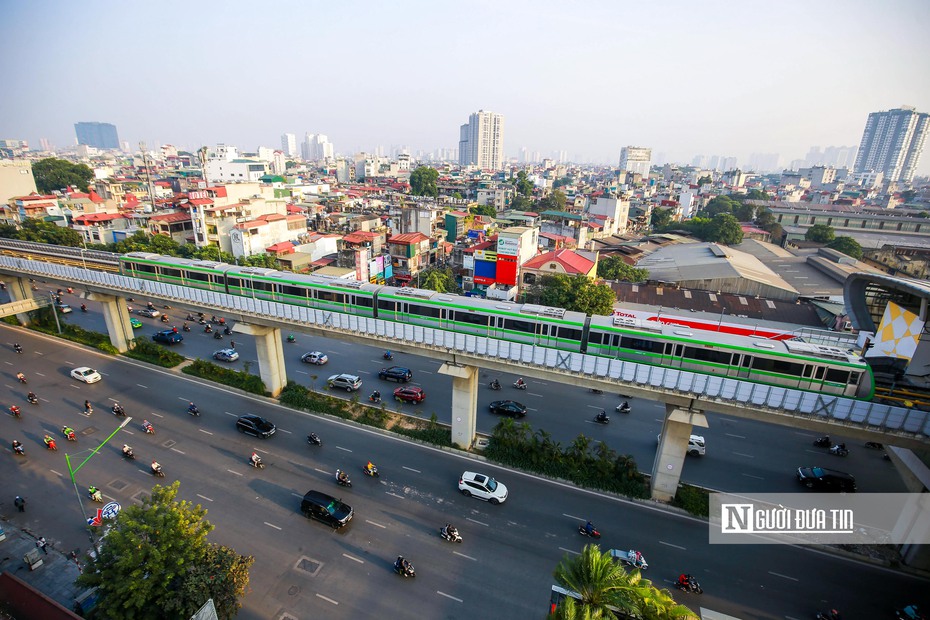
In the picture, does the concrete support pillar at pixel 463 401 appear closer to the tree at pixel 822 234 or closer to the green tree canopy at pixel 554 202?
the tree at pixel 822 234

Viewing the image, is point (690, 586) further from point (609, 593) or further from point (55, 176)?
point (55, 176)

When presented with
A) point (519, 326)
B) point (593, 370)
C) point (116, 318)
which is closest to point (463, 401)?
point (519, 326)

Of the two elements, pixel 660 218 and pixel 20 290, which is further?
pixel 660 218

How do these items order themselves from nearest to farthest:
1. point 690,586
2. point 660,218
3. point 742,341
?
point 690,586 → point 742,341 → point 660,218

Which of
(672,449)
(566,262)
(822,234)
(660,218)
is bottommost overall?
(672,449)

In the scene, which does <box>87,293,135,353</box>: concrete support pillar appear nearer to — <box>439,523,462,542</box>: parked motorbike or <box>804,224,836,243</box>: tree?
<box>439,523,462,542</box>: parked motorbike

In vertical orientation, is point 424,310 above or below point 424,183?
below

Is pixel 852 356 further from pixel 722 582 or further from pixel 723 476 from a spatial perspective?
pixel 722 582
